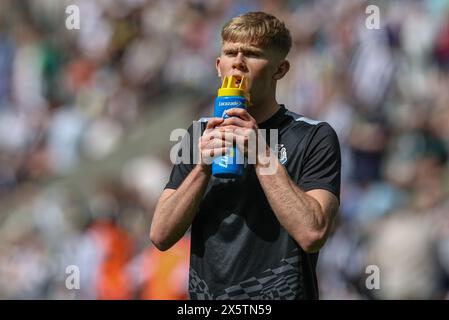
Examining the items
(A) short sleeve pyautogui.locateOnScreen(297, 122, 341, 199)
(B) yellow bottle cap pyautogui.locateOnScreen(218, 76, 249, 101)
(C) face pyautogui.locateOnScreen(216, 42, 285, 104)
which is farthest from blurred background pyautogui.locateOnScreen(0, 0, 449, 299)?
(B) yellow bottle cap pyautogui.locateOnScreen(218, 76, 249, 101)

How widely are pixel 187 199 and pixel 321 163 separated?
423 millimetres

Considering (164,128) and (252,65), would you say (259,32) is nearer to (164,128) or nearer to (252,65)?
(252,65)

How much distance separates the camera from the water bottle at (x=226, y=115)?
88.2 inches

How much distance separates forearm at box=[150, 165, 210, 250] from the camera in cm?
236

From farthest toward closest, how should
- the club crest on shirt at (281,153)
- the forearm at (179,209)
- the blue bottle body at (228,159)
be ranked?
the club crest on shirt at (281,153), the forearm at (179,209), the blue bottle body at (228,159)

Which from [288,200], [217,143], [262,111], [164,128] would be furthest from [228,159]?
[164,128]

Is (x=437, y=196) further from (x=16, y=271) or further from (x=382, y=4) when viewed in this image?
(x=16, y=271)

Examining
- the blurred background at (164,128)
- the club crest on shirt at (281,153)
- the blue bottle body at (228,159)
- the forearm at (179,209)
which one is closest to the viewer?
the blue bottle body at (228,159)

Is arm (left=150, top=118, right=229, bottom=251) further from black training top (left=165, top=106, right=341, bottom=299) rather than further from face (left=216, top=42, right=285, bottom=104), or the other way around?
face (left=216, top=42, right=285, bottom=104)

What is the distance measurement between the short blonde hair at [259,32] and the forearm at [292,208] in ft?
1.33

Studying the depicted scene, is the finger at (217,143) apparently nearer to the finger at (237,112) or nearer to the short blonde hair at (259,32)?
the finger at (237,112)

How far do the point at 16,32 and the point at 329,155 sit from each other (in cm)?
533

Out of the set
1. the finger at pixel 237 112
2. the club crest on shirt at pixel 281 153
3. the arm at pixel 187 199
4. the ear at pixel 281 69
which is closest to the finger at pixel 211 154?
the arm at pixel 187 199

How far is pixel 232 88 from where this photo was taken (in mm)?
2295
